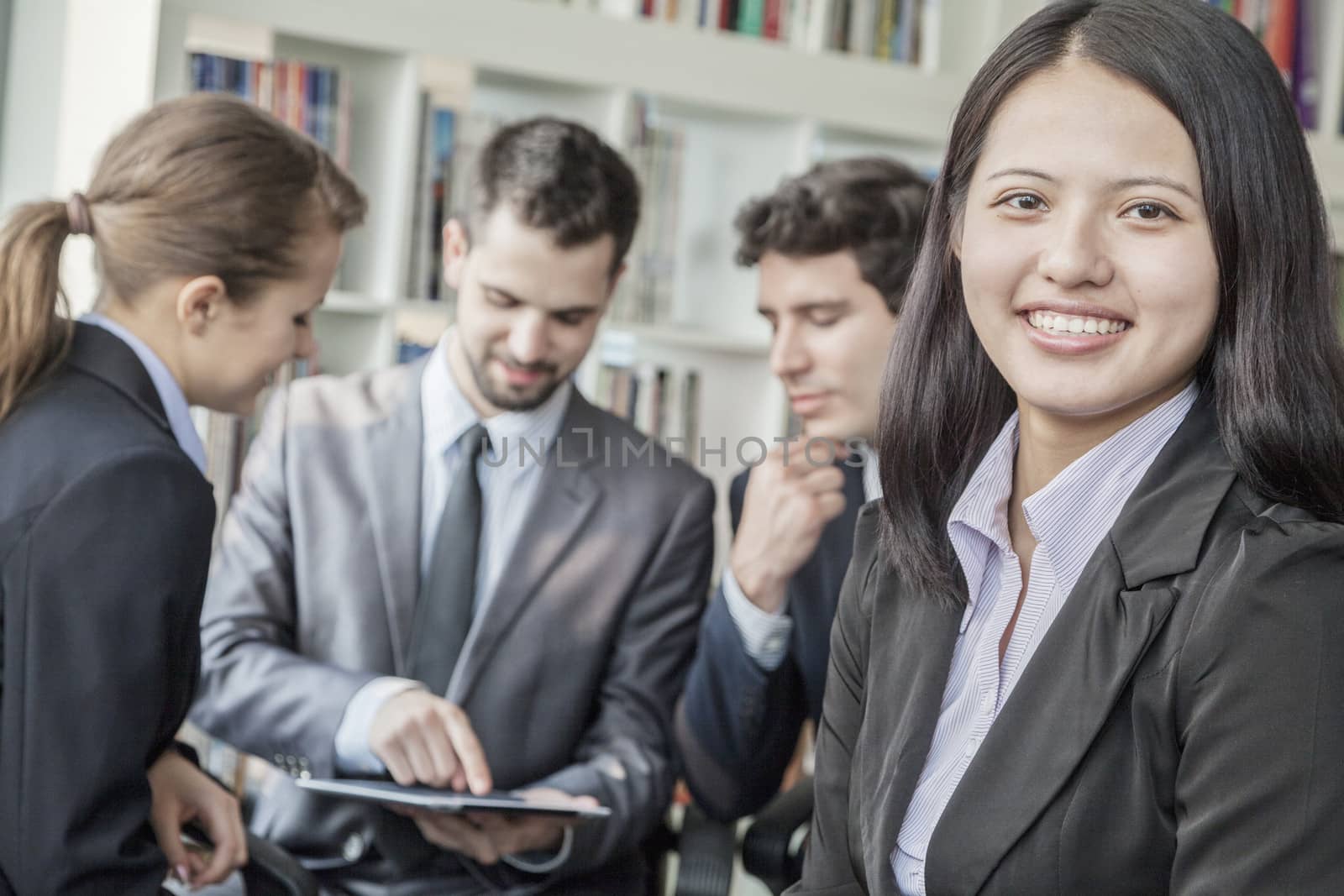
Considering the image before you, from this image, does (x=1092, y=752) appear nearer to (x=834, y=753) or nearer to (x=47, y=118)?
(x=834, y=753)

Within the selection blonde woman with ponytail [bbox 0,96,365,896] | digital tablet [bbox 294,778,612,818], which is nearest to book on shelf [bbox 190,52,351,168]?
blonde woman with ponytail [bbox 0,96,365,896]

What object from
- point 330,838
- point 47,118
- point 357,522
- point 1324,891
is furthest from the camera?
point 47,118

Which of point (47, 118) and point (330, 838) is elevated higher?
point (47, 118)

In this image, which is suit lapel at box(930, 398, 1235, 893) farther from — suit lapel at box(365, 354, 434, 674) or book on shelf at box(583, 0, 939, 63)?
book on shelf at box(583, 0, 939, 63)

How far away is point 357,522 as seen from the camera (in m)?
2.29

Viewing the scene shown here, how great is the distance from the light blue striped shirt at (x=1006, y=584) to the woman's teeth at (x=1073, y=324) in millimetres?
91

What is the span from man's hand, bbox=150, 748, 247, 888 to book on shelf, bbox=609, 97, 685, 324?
4.83 ft

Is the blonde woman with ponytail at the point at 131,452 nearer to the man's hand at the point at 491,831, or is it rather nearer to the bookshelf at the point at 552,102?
the man's hand at the point at 491,831

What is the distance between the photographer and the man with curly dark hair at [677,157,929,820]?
6.95 feet

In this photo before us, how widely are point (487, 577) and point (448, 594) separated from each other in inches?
A: 2.9

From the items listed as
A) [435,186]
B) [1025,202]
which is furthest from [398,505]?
[1025,202]

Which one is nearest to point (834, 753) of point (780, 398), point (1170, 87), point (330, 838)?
point (1170, 87)

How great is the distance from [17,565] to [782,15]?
2198 millimetres

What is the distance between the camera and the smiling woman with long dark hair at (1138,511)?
3.35 feet
